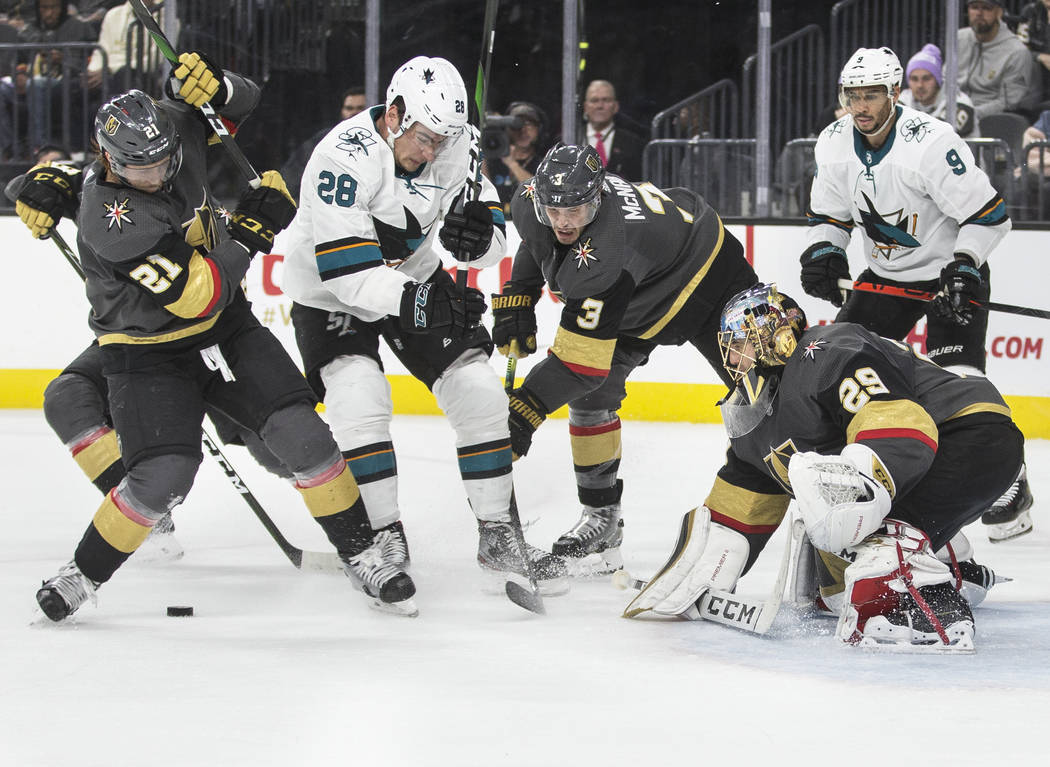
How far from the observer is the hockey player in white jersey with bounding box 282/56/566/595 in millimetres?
3006

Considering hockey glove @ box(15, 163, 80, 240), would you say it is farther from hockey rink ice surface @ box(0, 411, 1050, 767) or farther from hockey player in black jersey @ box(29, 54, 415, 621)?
hockey rink ice surface @ box(0, 411, 1050, 767)

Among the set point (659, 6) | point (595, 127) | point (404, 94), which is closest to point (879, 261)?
point (404, 94)

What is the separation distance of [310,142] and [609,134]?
130 centimetres

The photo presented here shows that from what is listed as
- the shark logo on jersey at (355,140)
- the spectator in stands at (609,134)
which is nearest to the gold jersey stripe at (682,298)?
the shark logo on jersey at (355,140)

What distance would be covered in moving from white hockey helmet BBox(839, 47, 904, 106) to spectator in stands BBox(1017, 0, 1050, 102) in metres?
2.12

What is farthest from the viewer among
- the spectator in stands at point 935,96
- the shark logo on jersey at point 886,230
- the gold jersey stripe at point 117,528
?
the spectator in stands at point 935,96

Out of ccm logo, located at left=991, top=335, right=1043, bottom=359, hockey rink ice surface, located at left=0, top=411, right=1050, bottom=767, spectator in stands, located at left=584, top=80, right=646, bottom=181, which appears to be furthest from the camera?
spectator in stands, located at left=584, top=80, right=646, bottom=181

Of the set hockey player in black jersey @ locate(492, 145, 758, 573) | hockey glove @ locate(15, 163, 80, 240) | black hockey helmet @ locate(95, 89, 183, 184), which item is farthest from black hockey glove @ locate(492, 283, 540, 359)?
hockey glove @ locate(15, 163, 80, 240)

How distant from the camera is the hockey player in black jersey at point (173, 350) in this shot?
2.80 meters

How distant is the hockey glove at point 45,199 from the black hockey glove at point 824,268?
6.62 ft

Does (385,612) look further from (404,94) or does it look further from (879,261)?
(879,261)

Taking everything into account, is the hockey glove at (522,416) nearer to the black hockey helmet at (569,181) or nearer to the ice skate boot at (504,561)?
the ice skate boot at (504,561)

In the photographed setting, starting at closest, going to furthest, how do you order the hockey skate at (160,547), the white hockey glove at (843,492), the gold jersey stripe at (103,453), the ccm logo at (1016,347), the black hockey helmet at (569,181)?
the white hockey glove at (843,492) → the black hockey helmet at (569,181) → the gold jersey stripe at (103,453) → the hockey skate at (160,547) → the ccm logo at (1016,347)

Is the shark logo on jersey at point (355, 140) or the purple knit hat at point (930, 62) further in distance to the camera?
the purple knit hat at point (930, 62)
